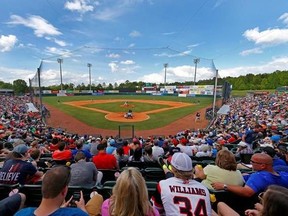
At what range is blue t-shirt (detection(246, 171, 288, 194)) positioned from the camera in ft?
9.99

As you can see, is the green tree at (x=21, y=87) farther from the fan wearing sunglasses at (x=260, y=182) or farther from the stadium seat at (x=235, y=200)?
the fan wearing sunglasses at (x=260, y=182)

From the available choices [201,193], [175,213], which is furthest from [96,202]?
[201,193]

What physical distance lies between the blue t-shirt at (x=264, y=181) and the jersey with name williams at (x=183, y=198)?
110 cm

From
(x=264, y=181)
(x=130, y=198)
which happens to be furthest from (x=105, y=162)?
(x=264, y=181)

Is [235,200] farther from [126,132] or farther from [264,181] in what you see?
[126,132]

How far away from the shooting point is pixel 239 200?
3.21 m

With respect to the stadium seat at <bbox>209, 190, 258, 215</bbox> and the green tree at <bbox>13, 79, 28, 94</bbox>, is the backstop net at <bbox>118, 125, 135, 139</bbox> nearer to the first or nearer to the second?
the stadium seat at <bbox>209, 190, 258, 215</bbox>

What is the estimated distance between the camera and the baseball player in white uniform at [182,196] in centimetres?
238

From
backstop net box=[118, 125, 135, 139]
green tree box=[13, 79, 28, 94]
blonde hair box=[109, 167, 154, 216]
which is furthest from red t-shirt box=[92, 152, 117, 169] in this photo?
green tree box=[13, 79, 28, 94]

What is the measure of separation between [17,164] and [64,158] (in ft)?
5.97

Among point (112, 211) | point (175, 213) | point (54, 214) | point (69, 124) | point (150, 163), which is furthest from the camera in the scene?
point (69, 124)

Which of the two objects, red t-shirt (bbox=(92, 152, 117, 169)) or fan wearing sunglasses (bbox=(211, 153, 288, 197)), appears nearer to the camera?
fan wearing sunglasses (bbox=(211, 153, 288, 197))

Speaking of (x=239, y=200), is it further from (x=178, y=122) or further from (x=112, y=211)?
(x=178, y=122)

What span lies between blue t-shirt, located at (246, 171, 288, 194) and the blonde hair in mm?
1971
